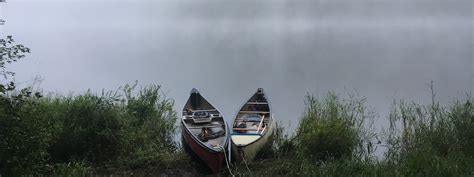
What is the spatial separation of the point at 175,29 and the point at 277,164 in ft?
59.7

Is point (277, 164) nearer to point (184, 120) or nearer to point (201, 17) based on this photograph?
point (184, 120)

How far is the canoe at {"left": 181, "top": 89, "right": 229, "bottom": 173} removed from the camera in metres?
5.21

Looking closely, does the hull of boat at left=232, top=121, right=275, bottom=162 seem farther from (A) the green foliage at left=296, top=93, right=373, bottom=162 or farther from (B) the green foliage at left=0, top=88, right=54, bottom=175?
(B) the green foliage at left=0, top=88, right=54, bottom=175

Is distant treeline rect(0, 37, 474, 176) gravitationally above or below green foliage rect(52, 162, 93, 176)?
above

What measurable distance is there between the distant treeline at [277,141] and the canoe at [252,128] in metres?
0.14

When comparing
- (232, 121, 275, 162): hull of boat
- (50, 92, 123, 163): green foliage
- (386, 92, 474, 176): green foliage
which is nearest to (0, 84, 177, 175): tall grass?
(50, 92, 123, 163): green foliage

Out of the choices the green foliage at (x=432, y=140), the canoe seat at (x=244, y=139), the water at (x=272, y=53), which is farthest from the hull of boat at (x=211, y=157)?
the water at (x=272, y=53)

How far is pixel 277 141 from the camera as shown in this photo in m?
6.25

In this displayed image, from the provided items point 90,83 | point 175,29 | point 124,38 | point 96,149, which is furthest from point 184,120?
point 175,29

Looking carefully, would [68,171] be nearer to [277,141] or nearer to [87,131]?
[87,131]

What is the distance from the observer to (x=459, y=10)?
78.0 ft

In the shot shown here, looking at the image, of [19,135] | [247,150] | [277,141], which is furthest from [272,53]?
[19,135]

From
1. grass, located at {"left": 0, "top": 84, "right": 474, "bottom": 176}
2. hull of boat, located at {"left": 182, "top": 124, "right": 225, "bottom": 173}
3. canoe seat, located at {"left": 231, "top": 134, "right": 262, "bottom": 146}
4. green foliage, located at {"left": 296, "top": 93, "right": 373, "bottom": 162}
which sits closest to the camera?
grass, located at {"left": 0, "top": 84, "right": 474, "bottom": 176}

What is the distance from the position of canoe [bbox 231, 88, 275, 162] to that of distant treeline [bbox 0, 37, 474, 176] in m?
Answer: 0.14
